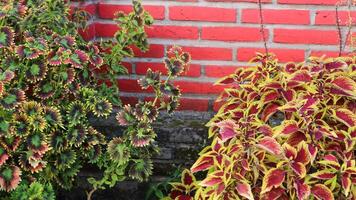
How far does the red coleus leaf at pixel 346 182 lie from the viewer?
200 centimetres

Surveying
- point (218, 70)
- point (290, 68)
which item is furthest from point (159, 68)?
point (290, 68)

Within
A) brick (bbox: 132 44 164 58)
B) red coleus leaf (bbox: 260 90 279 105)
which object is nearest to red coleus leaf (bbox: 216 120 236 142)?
red coleus leaf (bbox: 260 90 279 105)

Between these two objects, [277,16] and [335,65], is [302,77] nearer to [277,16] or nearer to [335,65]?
[335,65]

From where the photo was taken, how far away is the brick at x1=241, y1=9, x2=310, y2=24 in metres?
2.78

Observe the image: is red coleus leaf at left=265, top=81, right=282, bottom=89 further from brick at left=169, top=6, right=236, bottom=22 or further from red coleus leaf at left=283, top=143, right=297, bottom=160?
brick at left=169, top=6, right=236, bottom=22

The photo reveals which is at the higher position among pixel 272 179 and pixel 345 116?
pixel 345 116

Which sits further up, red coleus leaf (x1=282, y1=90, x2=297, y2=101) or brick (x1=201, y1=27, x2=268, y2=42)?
brick (x1=201, y1=27, x2=268, y2=42)

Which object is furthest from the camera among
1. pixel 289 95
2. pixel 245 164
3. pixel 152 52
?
pixel 152 52

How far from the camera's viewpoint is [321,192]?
2.04 meters

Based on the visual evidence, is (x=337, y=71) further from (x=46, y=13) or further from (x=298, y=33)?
(x=46, y=13)

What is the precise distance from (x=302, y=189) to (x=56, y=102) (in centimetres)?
119

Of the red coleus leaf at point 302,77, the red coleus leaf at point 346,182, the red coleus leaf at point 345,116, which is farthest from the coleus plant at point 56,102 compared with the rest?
the red coleus leaf at point 346,182

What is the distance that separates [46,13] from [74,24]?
7.1 inches

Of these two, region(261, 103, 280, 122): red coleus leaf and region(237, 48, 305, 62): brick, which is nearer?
region(261, 103, 280, 122): red coleus leaf
